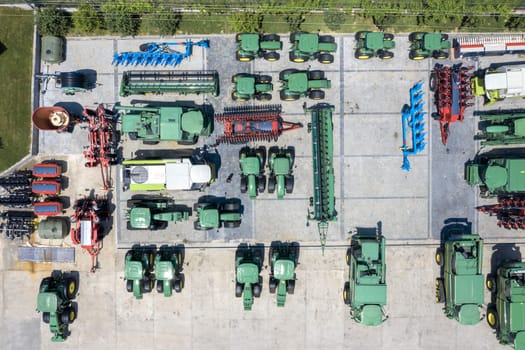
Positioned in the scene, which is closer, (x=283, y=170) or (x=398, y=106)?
(x=283, y=170)

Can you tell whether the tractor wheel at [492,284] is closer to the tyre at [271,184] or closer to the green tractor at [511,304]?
the green tractor at [511,304]

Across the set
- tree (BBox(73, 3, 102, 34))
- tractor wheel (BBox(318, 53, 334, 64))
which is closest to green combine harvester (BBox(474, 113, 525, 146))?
tractor wheel (BBox(318, 53, 334, 64))

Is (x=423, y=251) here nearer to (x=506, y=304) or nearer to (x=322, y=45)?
(x=506, y=304)

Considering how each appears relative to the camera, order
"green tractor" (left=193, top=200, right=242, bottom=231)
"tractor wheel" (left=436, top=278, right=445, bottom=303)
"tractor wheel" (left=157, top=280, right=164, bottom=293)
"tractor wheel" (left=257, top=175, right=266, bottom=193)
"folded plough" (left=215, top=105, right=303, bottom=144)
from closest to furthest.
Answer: "green tractor" (left=193, top=200, right=242, bottom=231) < "folded plough" (left=215, top=105, right=303, bottom=144) < "tractor wheel" (left=257, top=175, right=266, bottom=193) < "tractor wheel" (left=157, top=280, right=164, bottom=293) < "tractor wheel" (left=436, top=278, right=445, bottom=303)

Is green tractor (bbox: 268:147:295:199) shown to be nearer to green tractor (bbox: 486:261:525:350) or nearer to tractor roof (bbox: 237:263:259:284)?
tractor roof (bbox: 237:263:259:284)

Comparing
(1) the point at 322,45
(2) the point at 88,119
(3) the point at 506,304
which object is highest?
(1) the point at 322,45

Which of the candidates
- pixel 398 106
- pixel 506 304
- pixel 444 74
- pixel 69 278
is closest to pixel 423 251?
pixel 506 304

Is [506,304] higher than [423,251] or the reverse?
the reverse
